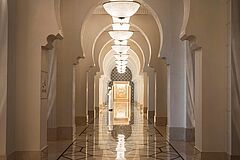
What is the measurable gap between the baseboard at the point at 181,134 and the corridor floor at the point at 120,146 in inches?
11.0

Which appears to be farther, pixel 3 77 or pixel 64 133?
pixel 64 133

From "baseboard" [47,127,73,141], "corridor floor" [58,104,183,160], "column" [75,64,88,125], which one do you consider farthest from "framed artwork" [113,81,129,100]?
"baseboard" [47,127,73,141]

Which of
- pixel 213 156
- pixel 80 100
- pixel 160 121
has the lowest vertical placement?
pixel 213 156

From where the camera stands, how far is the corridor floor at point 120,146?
8.80 metres

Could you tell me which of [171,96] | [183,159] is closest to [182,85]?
[171,96]

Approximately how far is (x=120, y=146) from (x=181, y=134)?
2.05m

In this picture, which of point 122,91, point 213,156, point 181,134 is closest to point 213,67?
point 213,156

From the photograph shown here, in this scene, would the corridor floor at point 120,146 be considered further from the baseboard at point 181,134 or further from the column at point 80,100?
the column at point 80,100

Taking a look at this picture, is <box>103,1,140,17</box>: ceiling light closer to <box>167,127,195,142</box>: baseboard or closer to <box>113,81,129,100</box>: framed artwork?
<box>167,127,195,142</box>: baseboard

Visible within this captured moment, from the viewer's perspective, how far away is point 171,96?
11836 mm

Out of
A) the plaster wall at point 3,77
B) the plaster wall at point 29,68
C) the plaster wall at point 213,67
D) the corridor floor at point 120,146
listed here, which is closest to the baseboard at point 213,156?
the plaster wall at point 213,67

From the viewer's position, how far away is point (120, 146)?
10.5 meters

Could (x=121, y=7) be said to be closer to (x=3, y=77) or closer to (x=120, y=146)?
(x=120, y=146)

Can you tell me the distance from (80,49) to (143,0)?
91.5 inches
